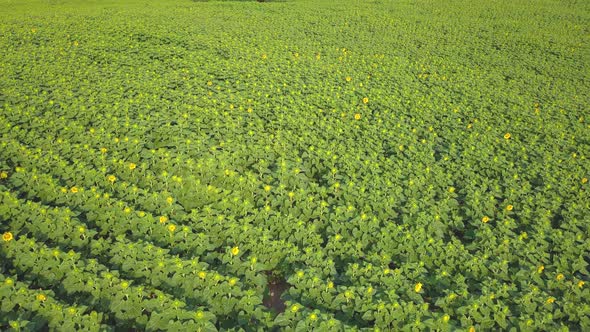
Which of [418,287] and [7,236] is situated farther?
[7,236]

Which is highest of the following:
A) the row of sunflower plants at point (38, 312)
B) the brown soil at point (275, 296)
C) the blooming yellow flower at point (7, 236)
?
the blooming yellow flower at point (7, 236)

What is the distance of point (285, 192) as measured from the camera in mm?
4781

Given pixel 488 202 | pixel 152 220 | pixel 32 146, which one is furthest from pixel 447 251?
pixel 32 146

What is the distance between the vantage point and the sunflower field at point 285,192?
3.41m

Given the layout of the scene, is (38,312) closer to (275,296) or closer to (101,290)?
(101,290)

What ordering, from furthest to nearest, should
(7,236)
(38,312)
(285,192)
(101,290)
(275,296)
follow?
(285,192)
(275,296)
(7,236)
(101,290)
(38,312)

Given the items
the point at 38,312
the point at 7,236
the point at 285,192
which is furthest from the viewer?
the point at 285,192

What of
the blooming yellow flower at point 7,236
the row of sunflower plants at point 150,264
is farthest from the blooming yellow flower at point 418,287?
the blooming yellow flower at point 7,236

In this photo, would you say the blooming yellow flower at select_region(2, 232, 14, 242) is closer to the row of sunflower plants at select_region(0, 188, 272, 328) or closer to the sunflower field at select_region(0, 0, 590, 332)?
the sunflower field at select_region(0, 0, 590, 332)

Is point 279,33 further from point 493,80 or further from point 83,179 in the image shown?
point 83,179

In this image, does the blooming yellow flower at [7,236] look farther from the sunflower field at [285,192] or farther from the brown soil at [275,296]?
the brown soil at [275,296]

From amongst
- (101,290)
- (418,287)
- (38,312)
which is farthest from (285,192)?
(38,312)

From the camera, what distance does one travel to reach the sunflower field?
134 inches

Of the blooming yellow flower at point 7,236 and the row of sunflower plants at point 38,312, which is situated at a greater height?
the blooming yellow flower at point 7,236
